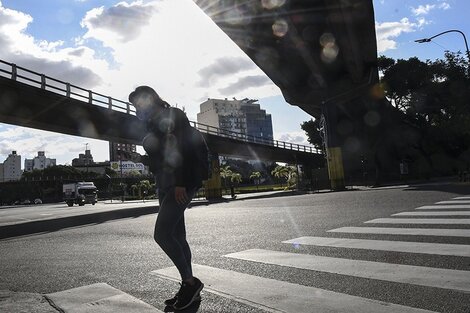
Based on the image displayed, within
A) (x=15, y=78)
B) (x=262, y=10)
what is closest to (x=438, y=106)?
(x=262, y=10)

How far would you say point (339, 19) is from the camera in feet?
82.0

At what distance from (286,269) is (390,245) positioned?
1.92m

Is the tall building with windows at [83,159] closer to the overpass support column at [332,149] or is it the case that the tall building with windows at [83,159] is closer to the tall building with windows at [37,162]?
the tall building with windows at [37,162]

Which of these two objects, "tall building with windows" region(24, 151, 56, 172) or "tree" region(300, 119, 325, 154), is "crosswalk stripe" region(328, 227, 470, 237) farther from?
"tall building with windows" region(24, 151, 56, 172)

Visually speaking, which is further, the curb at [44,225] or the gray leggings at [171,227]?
the curb at [44,225]

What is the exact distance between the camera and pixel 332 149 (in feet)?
112

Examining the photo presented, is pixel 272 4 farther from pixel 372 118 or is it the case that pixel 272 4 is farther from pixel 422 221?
pixel 372 118

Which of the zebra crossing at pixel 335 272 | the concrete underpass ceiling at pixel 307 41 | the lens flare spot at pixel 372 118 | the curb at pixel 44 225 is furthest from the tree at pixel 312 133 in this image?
the zebra crossing at pixel 335 272

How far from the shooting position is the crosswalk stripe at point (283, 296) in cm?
350

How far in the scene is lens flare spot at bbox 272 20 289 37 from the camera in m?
25.4

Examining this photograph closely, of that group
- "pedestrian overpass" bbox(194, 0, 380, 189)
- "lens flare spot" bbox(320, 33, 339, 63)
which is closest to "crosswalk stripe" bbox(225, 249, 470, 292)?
"pedestrian overpass" bbox(194, 0, 380, 189)

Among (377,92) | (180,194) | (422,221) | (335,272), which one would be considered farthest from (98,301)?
(377,92)

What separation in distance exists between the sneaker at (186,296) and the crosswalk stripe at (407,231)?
4.33 metres

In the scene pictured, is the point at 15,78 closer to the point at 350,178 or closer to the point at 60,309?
the point at 60,309
